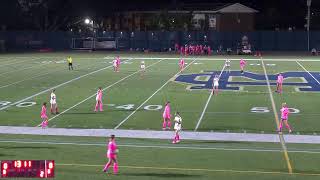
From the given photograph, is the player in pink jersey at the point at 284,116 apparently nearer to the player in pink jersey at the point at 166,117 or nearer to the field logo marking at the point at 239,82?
the player in pink jersey at the point at 166,117

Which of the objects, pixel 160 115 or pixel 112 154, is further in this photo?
pixel 160 115

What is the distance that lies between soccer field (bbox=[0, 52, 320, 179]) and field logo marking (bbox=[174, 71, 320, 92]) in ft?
0.21

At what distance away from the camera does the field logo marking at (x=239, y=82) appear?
3497cm

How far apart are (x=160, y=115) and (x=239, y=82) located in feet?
44.4

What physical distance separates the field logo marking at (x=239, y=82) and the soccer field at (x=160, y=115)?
0.06m

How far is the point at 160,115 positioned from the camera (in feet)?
82.6

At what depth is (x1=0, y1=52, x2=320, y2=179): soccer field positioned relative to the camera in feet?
53.2

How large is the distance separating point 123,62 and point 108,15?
138 feet

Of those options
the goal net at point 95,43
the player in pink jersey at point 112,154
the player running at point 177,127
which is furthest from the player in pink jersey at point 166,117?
the goal net at point 95,43

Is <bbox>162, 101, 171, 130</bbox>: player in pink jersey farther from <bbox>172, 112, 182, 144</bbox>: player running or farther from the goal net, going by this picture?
the goal net

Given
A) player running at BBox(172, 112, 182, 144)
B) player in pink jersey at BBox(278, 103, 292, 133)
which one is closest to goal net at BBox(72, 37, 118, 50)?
player in pink jersey at BBox(278, 103, 292, 133)
